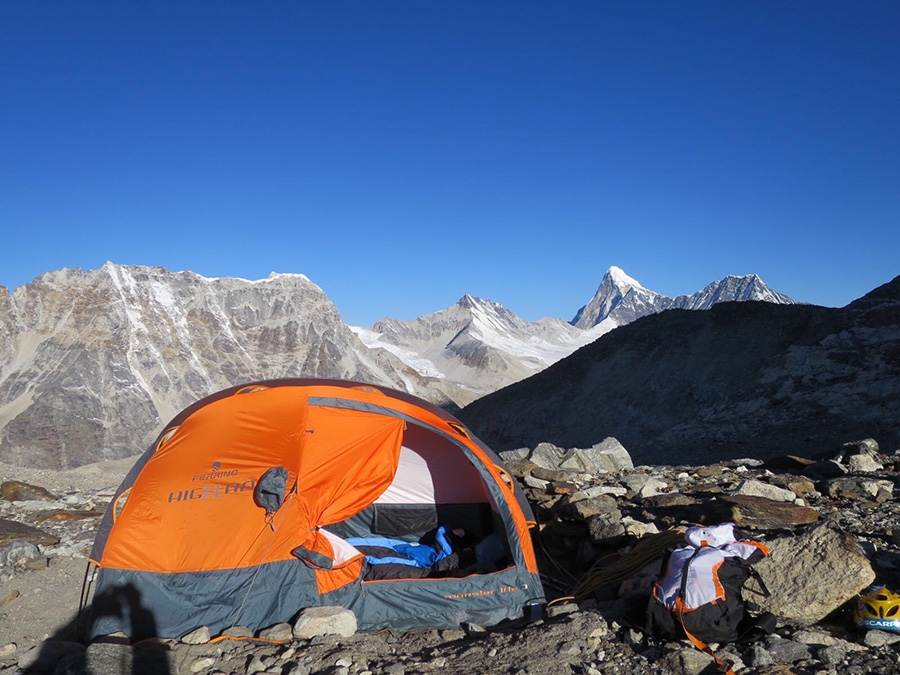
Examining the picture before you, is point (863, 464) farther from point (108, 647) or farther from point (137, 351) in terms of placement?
point (137, 351)

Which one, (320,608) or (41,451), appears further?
(41,451)

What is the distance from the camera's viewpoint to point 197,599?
6.37m

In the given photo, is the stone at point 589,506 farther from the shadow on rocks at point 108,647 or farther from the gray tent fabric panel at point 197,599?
the shadow on rocks at point 108,647

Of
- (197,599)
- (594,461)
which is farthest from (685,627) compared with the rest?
(594,461)

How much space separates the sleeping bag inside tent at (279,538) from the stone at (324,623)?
1.10 ft

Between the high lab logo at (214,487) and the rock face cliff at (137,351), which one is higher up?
the rock face cliff at (137,351)

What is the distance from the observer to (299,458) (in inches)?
279

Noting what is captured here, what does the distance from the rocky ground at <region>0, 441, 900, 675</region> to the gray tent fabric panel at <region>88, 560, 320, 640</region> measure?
278mm

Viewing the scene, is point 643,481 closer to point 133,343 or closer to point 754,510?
point 754,510

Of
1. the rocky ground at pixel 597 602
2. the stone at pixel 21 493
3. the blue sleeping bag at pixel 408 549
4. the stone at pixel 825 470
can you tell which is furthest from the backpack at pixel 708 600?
the stone at pixel 21 493

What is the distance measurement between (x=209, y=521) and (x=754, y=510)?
21.7 feet

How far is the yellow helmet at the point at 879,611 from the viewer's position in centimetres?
466

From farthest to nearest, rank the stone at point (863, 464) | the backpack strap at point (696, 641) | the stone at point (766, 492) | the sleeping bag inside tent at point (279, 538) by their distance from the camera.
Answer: the stone at point (863, 464) < the stone at point (766, 492) < the sleeping bag inside tent at point (279, 538) < the backpack strap at point (696, 641)

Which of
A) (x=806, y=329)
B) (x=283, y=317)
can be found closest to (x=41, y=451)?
(x=283, y=317)
